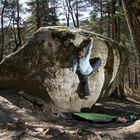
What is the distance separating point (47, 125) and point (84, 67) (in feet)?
14.6

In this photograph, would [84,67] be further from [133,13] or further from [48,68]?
[133,13]

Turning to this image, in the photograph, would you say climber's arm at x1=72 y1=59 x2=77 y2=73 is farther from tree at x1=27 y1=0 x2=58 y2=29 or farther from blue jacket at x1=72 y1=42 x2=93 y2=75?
tree at x1=27 y1=0 x2=58 y2=29

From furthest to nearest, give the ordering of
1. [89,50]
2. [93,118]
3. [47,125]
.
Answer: [89,50]
[93,118]
[47,125]

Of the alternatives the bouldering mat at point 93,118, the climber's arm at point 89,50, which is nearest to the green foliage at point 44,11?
the climber's arm at point 89,50

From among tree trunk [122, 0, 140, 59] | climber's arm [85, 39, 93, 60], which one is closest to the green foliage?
climber's arm [85, 39, 93, 60]

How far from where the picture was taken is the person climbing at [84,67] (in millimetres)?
12299

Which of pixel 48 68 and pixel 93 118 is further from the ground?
pixel 48 68

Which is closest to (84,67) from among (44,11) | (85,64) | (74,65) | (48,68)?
(85,64)

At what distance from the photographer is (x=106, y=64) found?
1288 centimetres

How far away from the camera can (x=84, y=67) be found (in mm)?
12359

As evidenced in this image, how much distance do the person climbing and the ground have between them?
112 centimetres

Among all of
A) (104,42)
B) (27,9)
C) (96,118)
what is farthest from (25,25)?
(96,118)

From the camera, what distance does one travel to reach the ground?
6.31 meters

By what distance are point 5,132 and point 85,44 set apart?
642cm
